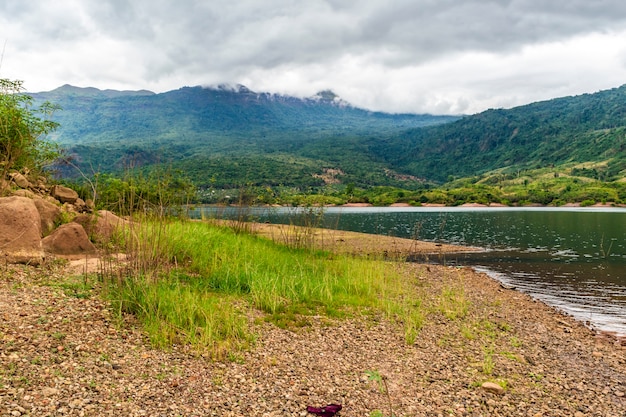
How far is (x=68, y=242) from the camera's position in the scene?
11805 mm

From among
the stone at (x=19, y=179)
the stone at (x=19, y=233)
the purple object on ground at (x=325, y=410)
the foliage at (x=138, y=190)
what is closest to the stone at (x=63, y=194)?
the foliage at (x=138, y=190)

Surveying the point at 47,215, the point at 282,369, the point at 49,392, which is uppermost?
the point at 47,215

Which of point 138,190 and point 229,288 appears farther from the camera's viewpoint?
point 138,190

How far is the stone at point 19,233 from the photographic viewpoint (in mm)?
9891

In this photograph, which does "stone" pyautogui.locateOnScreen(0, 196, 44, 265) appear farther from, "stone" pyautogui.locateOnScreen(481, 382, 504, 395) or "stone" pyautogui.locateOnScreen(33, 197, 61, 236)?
"stone" pyautogui.locateOnScreen(481, 382, 504, 395)

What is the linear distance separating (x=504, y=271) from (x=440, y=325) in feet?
54.5

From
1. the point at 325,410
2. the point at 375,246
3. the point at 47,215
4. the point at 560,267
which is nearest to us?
the point at 325,410

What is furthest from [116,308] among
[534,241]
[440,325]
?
[534,241]

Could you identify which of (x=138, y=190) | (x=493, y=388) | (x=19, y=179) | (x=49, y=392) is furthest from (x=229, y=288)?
(x=19, y=179)

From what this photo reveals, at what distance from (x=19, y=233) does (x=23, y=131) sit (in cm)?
684

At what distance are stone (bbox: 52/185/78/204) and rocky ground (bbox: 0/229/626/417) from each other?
705cm

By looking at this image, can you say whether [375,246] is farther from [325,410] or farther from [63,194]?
[325,410]

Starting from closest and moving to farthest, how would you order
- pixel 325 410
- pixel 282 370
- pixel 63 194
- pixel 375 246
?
pixel 325 410 < pixel 282 370 < pixel 63 194 < pixel 375 246

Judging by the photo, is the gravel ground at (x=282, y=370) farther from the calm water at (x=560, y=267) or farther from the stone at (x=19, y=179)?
the stone at (x=19, y=179)
